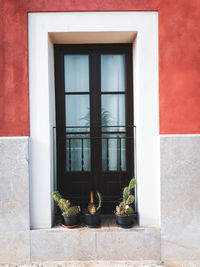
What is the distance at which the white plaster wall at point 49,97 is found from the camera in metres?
2.74

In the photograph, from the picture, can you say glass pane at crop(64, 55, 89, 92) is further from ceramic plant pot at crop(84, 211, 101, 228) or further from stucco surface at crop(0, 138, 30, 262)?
ceramic plant pot at crop(84, 211, 101, 228)

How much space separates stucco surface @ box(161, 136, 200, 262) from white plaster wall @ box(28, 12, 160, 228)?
12 centimetres

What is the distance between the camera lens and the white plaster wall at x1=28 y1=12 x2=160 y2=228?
274 cm

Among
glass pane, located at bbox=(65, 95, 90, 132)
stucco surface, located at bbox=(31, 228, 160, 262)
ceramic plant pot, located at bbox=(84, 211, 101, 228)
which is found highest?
glass pane, located at bbox=(65, 95, 90, 132)

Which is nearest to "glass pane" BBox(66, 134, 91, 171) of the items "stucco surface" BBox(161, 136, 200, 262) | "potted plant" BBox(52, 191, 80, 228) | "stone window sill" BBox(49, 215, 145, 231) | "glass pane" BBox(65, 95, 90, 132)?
"glass pane" BBox(65, 95, 90, 132)

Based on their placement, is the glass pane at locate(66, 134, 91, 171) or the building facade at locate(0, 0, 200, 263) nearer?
the building facade at locate(0, 0, 200, 263)

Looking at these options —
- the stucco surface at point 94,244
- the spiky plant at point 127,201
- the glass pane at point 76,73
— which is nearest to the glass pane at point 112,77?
the glass pane at point 76,73

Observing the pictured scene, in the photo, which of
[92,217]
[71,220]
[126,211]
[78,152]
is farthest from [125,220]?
[78,152]

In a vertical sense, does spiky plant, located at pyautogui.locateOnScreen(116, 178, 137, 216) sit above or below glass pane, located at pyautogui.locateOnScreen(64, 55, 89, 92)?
below

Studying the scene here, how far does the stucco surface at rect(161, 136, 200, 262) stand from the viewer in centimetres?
275

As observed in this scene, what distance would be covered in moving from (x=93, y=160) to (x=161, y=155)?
103 centimetres

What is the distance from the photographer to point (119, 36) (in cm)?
291

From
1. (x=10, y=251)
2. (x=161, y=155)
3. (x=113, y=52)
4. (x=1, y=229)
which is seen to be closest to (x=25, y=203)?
(x=1, y=229)

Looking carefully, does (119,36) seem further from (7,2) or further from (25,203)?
(25,203)
